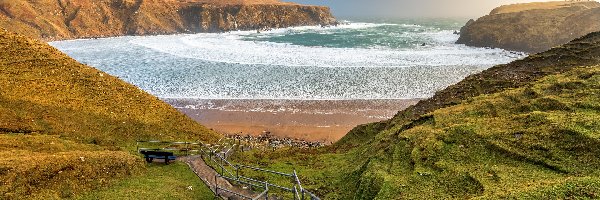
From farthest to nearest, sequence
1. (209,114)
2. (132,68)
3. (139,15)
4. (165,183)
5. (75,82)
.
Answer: (139,15) → (132,68) → (209,114) → (75,82) → (165,183)

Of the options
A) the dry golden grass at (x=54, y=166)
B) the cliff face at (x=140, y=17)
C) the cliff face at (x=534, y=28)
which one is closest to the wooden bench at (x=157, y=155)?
the dry golden grass at (x=54, y=166)

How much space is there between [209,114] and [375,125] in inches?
889

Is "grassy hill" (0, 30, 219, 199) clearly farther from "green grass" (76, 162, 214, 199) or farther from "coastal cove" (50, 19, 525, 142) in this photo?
"coastal cove" (50, 19, 525, 142)

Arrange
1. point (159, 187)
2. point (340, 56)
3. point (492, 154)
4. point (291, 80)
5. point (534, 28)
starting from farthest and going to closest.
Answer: point (534, 28), point (340, 56), point (291, 80), point (159, 187), point (492, 154)

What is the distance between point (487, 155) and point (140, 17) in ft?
515

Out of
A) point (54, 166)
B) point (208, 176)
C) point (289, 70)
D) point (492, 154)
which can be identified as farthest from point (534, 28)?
point (54, 166)

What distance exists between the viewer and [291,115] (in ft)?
141

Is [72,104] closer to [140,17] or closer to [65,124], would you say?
[65,124]

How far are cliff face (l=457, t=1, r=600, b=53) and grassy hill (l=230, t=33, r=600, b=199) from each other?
83.0m

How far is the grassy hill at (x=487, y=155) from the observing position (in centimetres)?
1165

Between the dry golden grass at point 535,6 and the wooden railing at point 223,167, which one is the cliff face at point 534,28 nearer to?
the dry golden grass at point 535,6

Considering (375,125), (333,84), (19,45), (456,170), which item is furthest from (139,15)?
(456,170)

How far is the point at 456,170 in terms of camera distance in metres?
12.9

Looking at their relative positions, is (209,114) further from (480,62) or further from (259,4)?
(259,4)
